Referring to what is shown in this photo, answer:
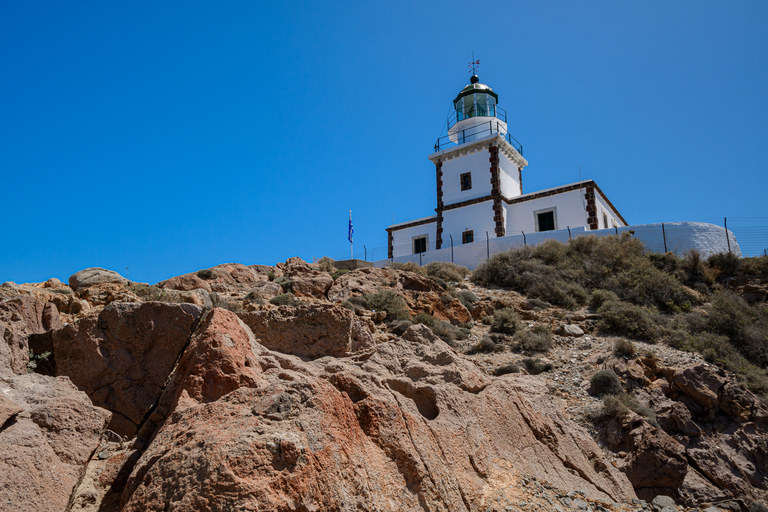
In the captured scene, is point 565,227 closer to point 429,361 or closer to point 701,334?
point 701,334

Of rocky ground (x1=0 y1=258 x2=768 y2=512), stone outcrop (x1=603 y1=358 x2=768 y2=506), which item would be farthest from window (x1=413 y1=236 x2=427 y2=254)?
rocky ground (x1=0 y1=258 x2=768 y2=512)

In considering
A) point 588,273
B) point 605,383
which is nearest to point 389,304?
point 605,383

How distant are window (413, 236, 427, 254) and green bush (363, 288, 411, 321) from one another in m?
17.7

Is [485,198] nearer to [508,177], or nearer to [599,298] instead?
[508,177]

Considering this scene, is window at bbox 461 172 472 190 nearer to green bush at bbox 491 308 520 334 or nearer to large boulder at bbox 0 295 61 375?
green bush at bbox 491 308 520 334

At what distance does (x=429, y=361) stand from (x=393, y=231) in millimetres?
26443

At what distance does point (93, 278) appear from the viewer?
12.2 m

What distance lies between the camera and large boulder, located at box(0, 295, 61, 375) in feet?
13.0

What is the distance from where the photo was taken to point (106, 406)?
4.18 metres

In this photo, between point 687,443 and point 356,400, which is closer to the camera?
point 356,400

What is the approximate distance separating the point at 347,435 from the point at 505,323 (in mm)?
9701

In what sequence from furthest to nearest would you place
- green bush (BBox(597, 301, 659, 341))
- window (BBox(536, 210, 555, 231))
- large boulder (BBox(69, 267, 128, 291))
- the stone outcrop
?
1. window (BBox(536, 210, 555, 231))
2. large boulder (BBox(69, 267, 128, 291))
3. green bush (BBox(597, 301, 659, 341))
4. the stone outcrop

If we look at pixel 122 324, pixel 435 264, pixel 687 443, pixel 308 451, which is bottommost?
pixel 687 443

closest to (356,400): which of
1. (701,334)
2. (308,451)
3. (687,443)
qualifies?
(308,451)
